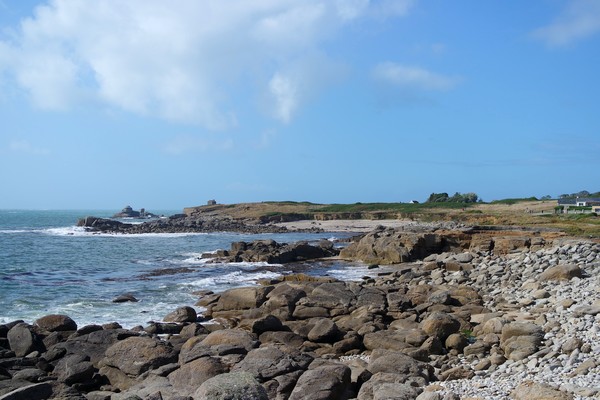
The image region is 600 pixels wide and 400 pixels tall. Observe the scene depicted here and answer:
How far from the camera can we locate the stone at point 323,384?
34.8 ft

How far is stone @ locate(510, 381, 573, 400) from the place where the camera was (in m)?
8.71

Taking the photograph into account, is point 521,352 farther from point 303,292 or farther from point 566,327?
point 303,292

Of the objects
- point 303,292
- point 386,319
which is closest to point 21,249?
point 303,292

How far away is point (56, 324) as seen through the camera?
1769 centimetres

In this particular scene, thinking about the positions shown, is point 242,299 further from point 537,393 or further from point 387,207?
point 387,207

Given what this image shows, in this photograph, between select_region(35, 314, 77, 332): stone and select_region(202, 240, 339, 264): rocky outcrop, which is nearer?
select_region(35, 314, 77, 332): stone

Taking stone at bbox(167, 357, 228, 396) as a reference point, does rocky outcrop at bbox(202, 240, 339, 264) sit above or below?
above

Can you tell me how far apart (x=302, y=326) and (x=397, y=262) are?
21.6 m

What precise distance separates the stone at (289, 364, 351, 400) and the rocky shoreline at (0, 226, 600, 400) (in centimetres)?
2

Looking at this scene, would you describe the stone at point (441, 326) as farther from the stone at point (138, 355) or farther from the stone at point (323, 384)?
the stone at point (138, 355)

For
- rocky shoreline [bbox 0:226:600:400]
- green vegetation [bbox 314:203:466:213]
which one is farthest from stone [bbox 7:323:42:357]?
green vegetation [bbox 314:203:466:213]

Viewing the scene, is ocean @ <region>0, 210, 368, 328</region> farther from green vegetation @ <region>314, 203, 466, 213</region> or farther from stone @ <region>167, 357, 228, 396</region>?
green vegetation @ <region>314, 203, 466, 213</region>

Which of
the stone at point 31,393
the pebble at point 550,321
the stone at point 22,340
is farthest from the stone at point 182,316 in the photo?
the pebble at point 550,321

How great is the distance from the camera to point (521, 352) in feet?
40.4
